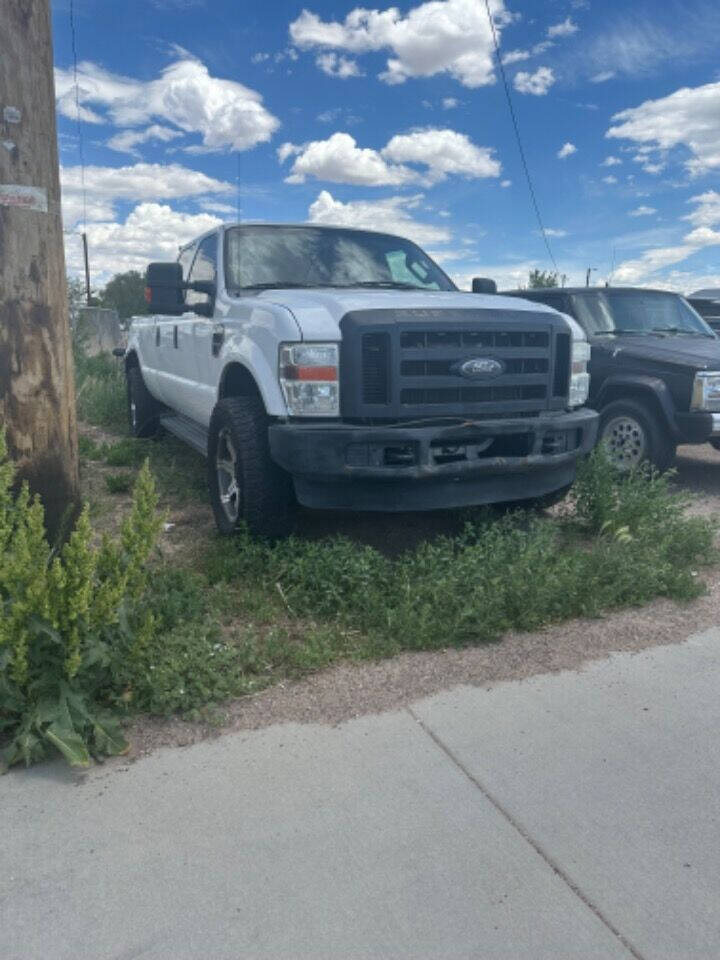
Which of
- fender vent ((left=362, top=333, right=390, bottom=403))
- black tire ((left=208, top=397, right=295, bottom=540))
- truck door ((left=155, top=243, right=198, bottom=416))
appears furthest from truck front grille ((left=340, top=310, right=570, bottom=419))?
truck door ((left=155, top=243, right=198, bottom=416))

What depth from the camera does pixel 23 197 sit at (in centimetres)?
363

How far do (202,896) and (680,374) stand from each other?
5.81m

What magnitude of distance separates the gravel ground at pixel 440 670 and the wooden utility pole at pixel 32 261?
4.99 ft

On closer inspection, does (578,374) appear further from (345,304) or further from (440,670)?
(440,670)

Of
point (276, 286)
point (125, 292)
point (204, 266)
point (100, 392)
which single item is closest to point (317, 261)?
point (276, 286)

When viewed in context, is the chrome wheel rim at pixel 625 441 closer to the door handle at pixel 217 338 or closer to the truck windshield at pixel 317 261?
the truck windshield at pixel 317 261

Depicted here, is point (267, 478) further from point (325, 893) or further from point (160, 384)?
point (160, 384)

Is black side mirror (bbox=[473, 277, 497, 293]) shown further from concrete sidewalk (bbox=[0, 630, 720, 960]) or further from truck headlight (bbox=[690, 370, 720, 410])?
concrete sidewalk (bbox=[0, 630, 720, 960])

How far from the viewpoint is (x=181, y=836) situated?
2.41 m

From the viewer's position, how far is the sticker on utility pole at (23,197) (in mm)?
3594

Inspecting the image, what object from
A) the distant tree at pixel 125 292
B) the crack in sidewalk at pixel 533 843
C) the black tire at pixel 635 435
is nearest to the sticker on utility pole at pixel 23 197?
the crack in sidewalk at pixel 533 843

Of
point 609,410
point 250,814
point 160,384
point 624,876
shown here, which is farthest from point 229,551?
point 609,410

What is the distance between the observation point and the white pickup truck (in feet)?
13.5

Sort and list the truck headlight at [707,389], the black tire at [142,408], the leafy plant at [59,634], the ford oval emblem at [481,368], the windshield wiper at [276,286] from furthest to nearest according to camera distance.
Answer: the black tire at [142,408]
the truck headlight at [707,389]
the windshield wiper at [276,286]
the ford oval emblem at [481,368]
the leafy plant at [59,634]
